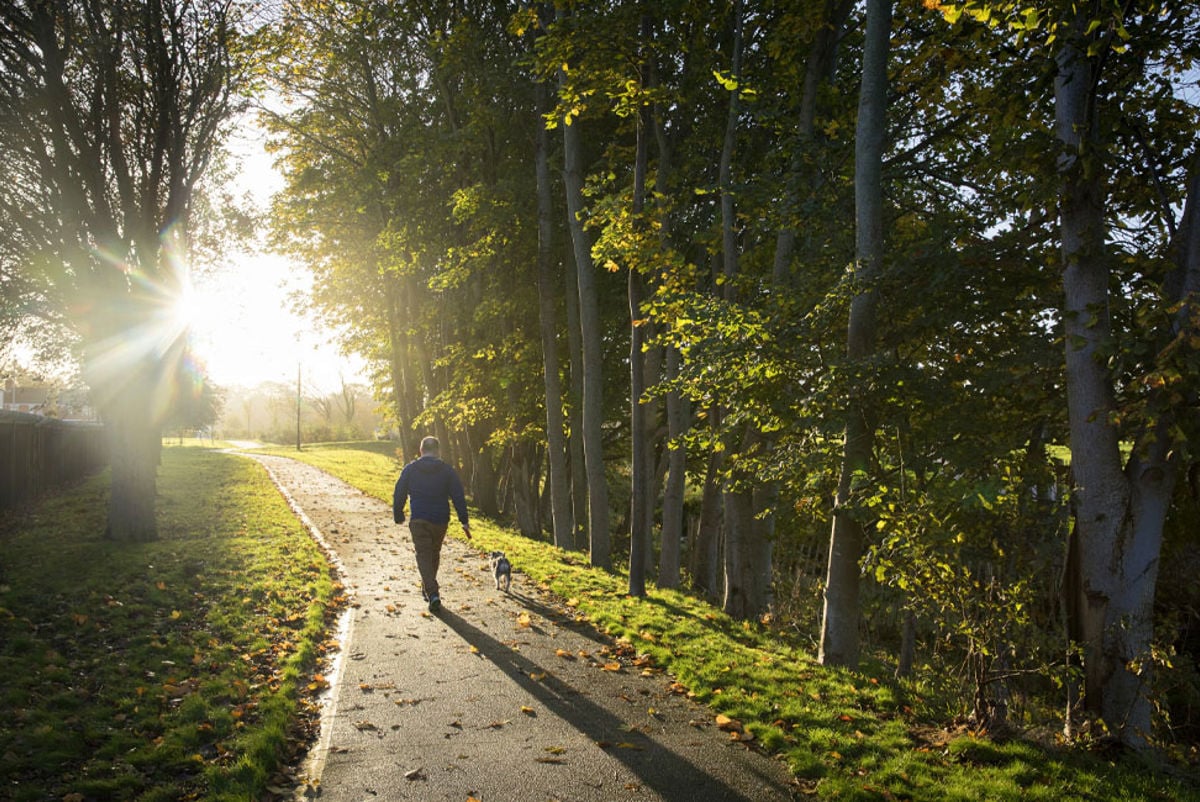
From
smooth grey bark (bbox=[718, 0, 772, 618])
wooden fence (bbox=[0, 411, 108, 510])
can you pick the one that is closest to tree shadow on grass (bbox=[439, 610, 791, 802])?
smooth grey bark (bbox=[718, 0, 772, 618])

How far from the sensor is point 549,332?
16.3 m

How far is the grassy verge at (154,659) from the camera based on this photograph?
486cm

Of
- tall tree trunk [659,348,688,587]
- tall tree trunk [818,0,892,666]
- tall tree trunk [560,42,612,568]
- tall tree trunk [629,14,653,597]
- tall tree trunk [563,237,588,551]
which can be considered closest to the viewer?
tall tree trunk [818,0,892,666]

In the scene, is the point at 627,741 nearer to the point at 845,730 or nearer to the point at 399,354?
the point at 845,730

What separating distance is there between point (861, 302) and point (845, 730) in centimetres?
382

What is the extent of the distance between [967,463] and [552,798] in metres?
3.88

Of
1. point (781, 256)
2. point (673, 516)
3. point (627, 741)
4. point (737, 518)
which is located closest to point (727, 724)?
point (627, 741)

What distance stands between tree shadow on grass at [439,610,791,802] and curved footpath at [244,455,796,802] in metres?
0.01

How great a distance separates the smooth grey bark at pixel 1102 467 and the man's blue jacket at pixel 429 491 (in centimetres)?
668

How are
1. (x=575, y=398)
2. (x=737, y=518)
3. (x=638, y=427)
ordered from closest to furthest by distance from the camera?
(x=638, y=427), (x=737, y=518), (x=575, y=398)

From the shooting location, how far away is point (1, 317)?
53.7 ft

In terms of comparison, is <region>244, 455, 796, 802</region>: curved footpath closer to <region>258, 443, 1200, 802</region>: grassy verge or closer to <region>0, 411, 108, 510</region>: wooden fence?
<region>258, 443, 1200, 802</region>: grassy verge

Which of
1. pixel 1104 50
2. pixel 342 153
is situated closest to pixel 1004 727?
pixel 1104 50

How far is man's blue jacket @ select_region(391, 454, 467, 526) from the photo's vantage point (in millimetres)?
9898
